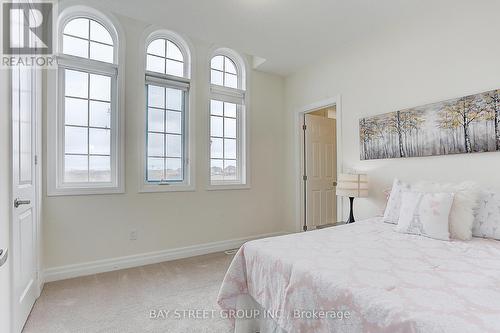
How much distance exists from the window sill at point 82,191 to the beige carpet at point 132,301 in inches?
34.9

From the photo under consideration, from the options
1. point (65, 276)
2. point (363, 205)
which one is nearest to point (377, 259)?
point (363, 205)

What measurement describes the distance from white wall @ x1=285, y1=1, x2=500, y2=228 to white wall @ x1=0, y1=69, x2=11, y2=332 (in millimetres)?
3167

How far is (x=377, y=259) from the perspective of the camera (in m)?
1.39

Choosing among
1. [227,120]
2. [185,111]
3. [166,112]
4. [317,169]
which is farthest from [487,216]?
[166,112]

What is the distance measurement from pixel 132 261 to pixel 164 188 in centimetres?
92

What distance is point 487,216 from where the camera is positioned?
1.82 metres

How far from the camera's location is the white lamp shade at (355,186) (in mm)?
2811

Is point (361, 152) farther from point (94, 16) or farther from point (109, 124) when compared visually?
point (94, 16)

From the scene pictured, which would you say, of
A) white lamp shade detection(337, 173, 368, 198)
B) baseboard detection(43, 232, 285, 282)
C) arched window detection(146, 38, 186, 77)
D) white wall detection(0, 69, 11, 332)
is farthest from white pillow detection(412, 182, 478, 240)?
arched window detection(146, 38, 186, 77)

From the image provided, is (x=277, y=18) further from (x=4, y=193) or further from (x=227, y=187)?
(x=4, y=193)

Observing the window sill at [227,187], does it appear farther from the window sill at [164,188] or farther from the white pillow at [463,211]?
the white pillow at [463,211]

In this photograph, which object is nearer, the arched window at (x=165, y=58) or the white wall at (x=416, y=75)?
the white wall at (x=416, y=75)

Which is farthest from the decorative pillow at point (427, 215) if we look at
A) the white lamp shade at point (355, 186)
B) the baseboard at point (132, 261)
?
the baseboard at point (132, 261)

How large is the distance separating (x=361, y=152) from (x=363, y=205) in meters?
0.64
